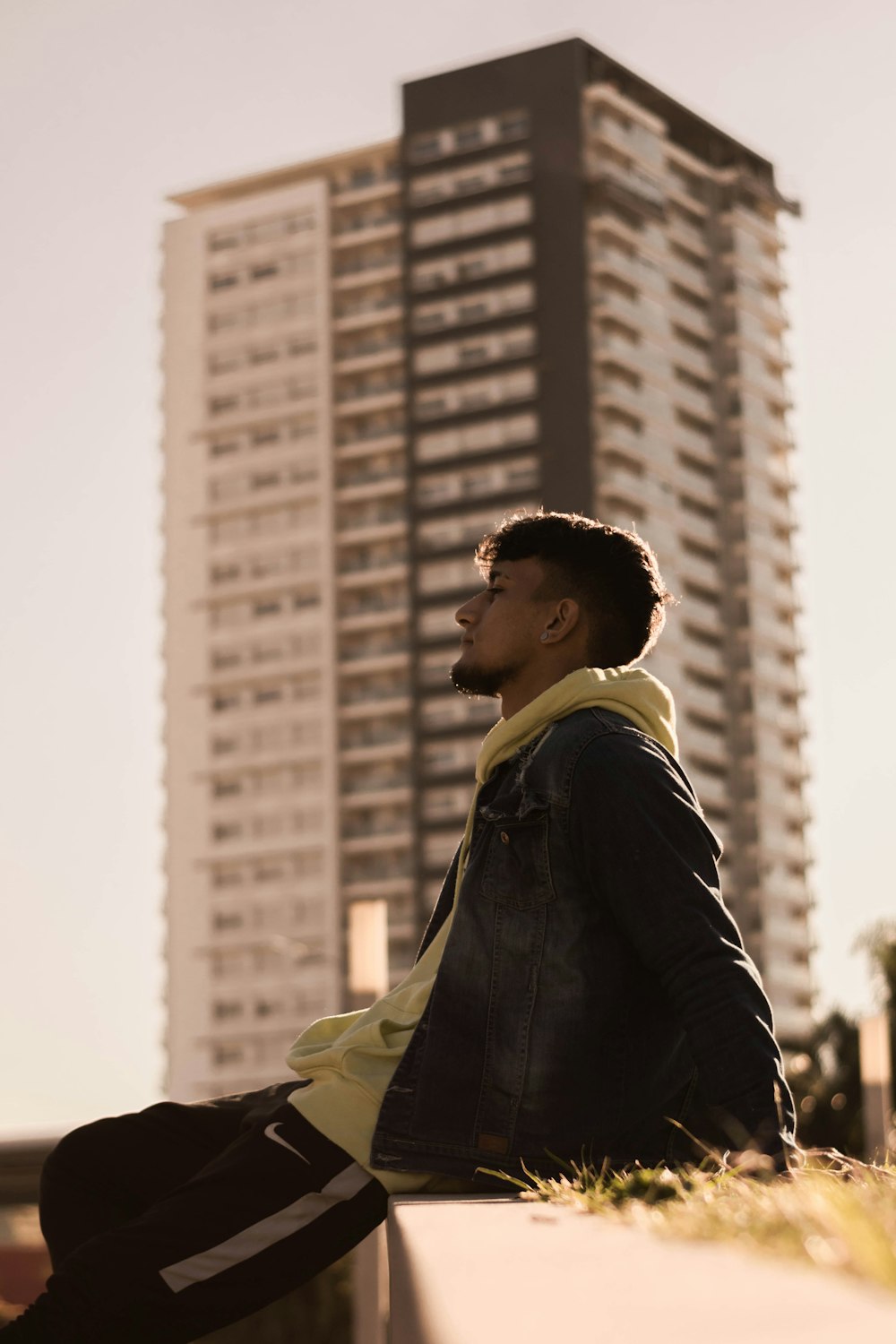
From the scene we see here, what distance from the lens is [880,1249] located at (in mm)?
1261

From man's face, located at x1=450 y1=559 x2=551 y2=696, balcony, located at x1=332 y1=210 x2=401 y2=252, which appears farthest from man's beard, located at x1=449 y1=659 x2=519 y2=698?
balcony, located at x1=332 y1=210 x2=401 y2=252

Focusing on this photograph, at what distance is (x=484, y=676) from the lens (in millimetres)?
3441

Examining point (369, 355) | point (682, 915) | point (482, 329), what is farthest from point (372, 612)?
point (682, 915)

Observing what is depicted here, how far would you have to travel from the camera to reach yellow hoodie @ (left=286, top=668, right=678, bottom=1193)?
9.53 feet

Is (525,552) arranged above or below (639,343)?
below

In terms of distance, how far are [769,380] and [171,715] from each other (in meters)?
34.9

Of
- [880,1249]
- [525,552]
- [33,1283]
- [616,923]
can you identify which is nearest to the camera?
[880,1249]

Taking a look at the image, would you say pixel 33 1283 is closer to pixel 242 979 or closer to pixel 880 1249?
pixel 880 1249

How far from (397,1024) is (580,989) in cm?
38

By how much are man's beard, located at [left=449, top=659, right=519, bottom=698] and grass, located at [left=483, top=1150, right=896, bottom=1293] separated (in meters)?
1.02

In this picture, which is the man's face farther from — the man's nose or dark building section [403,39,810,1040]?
dark building section [403,39,810,1040]

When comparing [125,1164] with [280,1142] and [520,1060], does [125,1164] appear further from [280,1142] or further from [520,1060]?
[520,1060]

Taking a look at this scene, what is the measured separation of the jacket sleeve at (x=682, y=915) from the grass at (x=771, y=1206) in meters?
0.10

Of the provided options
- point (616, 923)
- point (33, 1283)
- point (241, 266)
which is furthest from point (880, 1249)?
point (241, 266)
